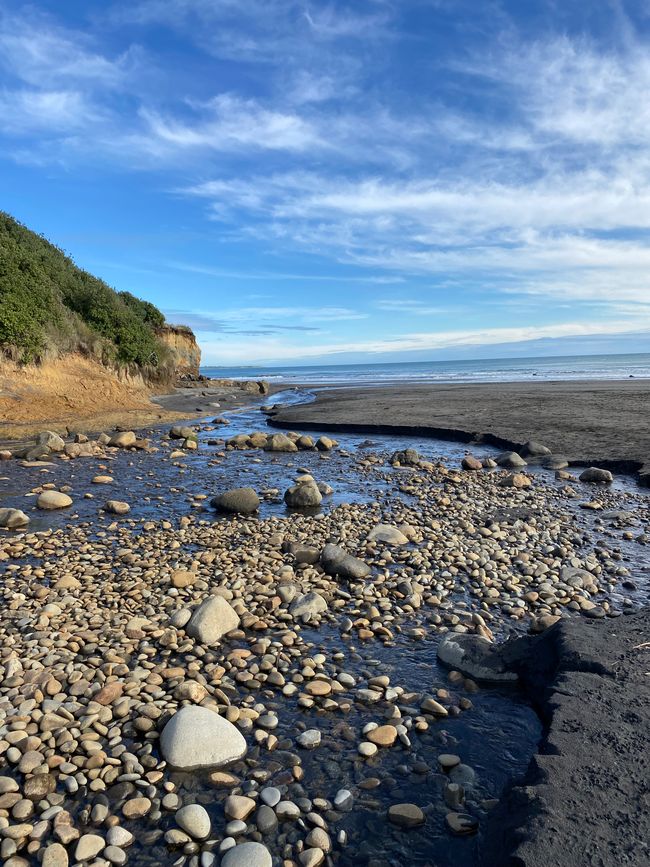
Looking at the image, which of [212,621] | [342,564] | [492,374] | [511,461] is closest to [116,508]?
[342,564]

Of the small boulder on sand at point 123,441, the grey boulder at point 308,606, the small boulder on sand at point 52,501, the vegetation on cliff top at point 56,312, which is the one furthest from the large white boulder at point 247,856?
the vegetation on cliff top at point 56,312

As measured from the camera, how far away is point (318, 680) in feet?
16.1

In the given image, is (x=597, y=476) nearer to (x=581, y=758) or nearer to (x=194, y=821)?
(x=581, y=758)

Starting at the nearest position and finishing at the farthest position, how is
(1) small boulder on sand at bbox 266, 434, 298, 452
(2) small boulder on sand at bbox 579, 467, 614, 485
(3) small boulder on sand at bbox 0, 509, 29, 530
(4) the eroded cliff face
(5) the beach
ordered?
(5) the beach
(3) small boulder on sand at bbox 0, 509, 29, 530
(2) small boulder on sand at bbox 579, 467, 614, 485
(1) small boulder on sand at bbox 266, 434, 298, 452
(4) the eroded cliff face

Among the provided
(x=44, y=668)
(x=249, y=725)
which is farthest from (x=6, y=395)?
(x=249, y=725)

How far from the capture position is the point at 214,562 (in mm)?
7887

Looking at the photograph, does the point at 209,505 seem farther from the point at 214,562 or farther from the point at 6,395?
the point at 6,395

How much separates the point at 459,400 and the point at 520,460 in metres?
19.2

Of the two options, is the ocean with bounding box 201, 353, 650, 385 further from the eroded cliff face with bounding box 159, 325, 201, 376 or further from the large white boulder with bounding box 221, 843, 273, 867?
the large white boulder with bounding box 221, 843, 273, 867

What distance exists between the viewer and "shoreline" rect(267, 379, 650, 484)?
15695 millimetres

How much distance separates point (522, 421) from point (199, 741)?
69.0 feet

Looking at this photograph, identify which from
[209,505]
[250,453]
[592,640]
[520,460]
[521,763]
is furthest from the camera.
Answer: [250,453]

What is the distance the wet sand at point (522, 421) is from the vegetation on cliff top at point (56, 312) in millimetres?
11376

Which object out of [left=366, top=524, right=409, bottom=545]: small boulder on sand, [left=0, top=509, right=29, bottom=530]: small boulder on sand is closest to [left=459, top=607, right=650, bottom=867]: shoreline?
[left=366, top=524, right=409, bottom=545]: small boulder on sand
